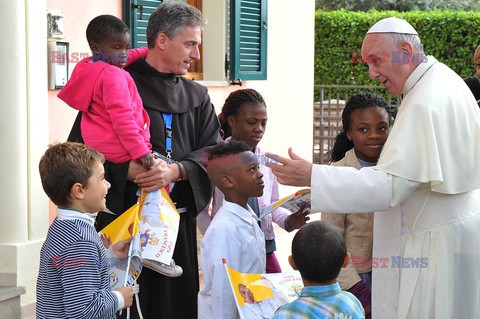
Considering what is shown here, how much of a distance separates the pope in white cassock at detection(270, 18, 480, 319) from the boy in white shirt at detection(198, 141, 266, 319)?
0.24m

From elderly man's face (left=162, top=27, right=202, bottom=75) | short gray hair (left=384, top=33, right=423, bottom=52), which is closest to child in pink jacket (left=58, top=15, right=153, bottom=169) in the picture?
elderly man's face (left=162, top=27, right=202, bottom=75)

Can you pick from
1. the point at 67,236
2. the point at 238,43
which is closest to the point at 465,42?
the point at 238,43

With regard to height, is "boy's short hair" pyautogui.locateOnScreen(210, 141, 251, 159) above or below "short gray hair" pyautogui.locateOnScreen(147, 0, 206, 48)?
below

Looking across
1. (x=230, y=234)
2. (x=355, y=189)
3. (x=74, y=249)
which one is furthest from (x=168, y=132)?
(x=74, y=249)

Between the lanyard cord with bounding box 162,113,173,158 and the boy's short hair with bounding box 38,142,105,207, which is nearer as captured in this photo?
the boy's short hair with bounding box 38,142,105,207

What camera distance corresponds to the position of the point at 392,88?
13.5 ft

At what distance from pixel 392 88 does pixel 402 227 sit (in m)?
0.69

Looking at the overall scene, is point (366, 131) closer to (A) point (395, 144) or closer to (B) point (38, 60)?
(A) point (395, 144)

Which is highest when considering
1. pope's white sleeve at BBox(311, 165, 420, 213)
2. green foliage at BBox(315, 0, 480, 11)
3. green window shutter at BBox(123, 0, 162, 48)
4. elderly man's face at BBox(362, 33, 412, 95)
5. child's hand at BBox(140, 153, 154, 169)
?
green foliage at BBox(315, 0, 480, 11)

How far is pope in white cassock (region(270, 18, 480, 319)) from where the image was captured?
3766mm

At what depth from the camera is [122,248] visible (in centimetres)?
371

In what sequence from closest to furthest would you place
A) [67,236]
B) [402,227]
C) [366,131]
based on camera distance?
1. [67,236]
2. [402,227]
3. [366,131]

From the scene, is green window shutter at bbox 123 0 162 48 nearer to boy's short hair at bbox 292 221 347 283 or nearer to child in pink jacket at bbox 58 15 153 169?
child in pink jacket at bbox 58 15 153 169

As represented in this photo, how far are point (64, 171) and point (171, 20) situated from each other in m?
1.31
